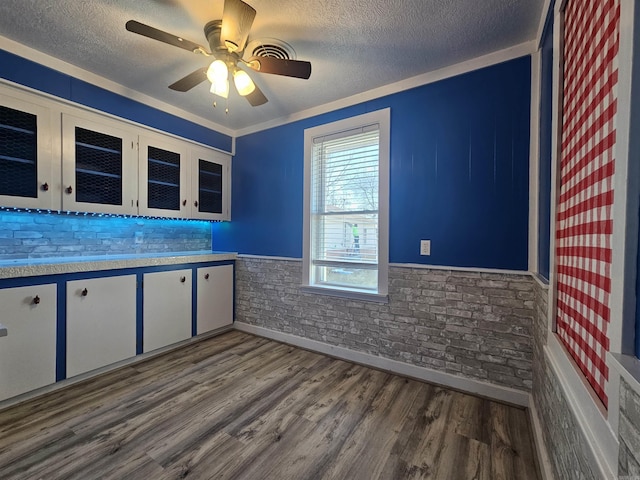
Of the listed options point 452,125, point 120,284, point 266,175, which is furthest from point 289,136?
point 120,284

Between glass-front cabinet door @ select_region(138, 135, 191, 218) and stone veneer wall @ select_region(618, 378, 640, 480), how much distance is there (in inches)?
134

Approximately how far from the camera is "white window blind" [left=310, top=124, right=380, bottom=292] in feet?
8.97

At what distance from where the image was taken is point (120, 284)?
253cm

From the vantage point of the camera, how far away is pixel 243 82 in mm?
1970

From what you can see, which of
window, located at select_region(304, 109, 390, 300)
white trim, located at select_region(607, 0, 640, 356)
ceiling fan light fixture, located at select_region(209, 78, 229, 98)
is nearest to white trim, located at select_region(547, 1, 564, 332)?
white trim, located at select_region(607, 0, 640, 356)

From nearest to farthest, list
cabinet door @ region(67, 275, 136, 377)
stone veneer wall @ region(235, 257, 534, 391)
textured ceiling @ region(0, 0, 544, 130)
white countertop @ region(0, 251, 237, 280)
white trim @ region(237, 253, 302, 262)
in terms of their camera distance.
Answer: textured ceiling @ region(0, 0, 544, 130) < white countertop @ region(0, 251, 237, 280) < stone veneer wall @ region(235, 257, 534, 391) < cabinet door @ region(67, 275, 136, 377) < white trim @ region(237, 253, 302, 262)

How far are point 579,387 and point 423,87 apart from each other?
2349 mm

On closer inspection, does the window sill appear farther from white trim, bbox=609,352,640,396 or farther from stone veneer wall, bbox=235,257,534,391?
white trim, bbox=609,352,640,396

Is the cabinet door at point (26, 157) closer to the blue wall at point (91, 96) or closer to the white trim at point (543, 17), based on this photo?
the blue wall at point (91, 96)

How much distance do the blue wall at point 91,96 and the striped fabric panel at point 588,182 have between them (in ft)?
11.0

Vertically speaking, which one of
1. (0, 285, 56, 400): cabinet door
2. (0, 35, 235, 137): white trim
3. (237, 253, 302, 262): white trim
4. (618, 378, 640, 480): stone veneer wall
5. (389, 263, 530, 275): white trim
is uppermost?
(0, 35, 235, 137): white trim

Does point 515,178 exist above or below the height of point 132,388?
above

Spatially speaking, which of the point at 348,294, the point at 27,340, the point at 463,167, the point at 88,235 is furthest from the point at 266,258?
the point at 463,167

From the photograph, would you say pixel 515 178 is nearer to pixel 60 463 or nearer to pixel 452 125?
pixel 452 125
